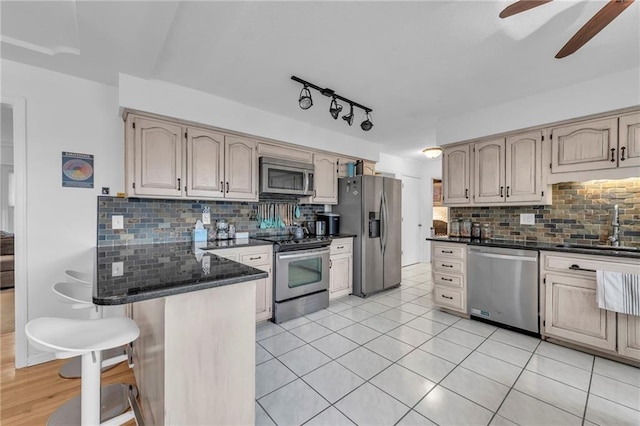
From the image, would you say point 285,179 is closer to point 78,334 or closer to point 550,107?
point 78,334

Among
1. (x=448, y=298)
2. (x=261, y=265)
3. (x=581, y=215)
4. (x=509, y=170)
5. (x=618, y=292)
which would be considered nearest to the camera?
(x=618, y=292)

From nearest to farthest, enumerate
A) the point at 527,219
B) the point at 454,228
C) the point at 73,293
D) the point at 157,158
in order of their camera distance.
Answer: the point at 73,293 → the point at 157,158 → the point at 527,219 → the point at 454,228

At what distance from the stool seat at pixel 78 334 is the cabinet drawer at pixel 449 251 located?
3.13 metres

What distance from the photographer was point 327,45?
199 cm

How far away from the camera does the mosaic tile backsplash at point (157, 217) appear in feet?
8.39

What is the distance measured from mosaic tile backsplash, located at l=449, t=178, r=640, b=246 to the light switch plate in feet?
0.11

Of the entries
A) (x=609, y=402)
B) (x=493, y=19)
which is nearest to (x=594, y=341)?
(x=609, y=402)

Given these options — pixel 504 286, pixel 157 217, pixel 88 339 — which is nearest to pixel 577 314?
pixel 504 286

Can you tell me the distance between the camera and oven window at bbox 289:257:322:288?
315 cm

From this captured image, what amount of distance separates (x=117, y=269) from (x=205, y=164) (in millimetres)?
1557

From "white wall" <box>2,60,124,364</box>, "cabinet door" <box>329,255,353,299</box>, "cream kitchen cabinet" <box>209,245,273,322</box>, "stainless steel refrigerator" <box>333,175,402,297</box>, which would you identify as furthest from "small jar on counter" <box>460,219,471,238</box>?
"white wall" <box>2,60,124,364</box>

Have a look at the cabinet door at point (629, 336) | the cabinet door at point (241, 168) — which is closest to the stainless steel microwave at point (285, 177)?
the cabinet door at point (241, 168)

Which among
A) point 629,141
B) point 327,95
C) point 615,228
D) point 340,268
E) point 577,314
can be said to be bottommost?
point 577,314

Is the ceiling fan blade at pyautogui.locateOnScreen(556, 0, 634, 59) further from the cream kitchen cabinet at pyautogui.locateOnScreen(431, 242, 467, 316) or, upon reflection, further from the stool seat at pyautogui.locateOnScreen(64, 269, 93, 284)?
the stool seat at pyautogui.locateOnScreen(64, 269, 93, 284)
